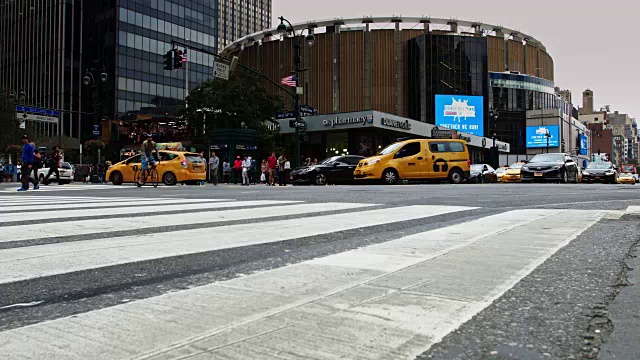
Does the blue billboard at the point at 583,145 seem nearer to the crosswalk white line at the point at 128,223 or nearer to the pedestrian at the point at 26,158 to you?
the pedestrian at the point at 26,158

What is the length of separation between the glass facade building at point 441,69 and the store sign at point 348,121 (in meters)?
27.0

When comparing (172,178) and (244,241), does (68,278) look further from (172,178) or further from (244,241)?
(172,178)

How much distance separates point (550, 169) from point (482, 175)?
6764 mm

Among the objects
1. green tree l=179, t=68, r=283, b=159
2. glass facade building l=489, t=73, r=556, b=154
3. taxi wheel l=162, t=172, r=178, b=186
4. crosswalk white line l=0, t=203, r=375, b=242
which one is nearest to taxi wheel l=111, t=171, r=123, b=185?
taxi wheel l=162, t=172, r=178, b=186

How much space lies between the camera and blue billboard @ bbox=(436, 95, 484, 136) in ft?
200

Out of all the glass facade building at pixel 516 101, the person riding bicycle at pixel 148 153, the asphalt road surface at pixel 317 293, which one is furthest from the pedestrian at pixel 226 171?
the glass facade building at pixel 516 101

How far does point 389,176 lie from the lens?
19.4m

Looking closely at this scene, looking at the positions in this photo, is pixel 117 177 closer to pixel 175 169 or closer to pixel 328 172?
pixel 175 169

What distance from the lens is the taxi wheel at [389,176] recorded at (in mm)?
19359

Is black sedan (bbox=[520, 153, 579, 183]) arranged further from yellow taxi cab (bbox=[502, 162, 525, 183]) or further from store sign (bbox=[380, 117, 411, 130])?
store sign (bbox=[380, 117, 411, 130])

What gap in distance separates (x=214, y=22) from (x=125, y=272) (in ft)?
242

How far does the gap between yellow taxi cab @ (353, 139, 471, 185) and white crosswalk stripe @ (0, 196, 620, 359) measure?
48.1ft

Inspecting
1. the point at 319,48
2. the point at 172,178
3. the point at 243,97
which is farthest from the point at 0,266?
the point at 319,48

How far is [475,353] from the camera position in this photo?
1.53 meters
